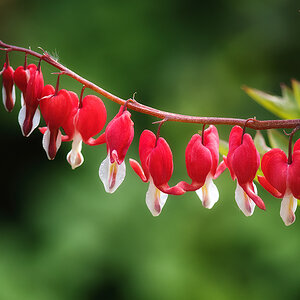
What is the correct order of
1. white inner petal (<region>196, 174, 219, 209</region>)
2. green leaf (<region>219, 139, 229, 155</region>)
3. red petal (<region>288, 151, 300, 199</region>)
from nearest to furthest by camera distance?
Answer: red petal (<region>288, 151, 300, 199</region>), white inner petal (<region>196, 174, 219, 209</region>), green leaf (<region>219, 139, 229, 155</region>)

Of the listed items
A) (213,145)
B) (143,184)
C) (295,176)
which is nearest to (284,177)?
(295,176)

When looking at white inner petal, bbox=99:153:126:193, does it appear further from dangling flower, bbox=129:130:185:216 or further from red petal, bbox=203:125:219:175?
red petal, bbox=203:125:219:175

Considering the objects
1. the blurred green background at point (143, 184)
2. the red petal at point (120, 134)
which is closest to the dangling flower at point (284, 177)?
the red petal at point (120, 134)

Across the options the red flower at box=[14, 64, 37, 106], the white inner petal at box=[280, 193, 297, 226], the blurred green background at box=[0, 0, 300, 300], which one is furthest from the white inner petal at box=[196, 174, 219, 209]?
the blurred green background at box=[0, 0, 300, 300]

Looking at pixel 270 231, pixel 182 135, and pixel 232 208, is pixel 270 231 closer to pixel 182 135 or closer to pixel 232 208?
pixel 232 208

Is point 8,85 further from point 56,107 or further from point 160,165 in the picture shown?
point 160,165

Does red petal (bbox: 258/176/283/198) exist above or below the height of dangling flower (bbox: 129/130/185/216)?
above

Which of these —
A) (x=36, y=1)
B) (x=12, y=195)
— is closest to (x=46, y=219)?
(x=12, y=195)
